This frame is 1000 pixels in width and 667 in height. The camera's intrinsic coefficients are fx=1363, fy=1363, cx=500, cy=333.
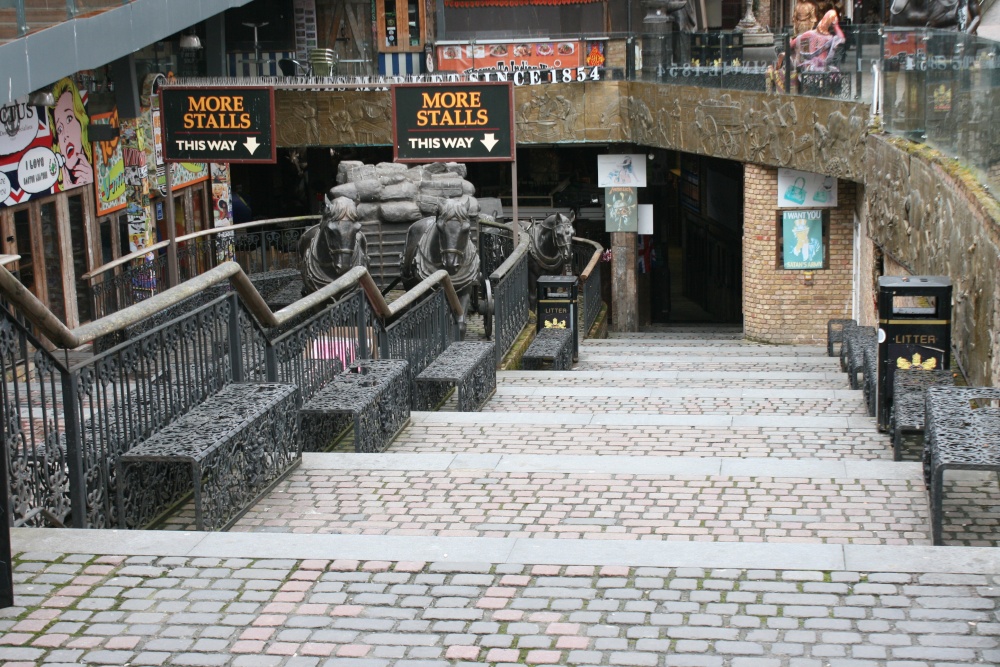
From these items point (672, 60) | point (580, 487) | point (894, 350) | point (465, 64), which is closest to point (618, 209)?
point (672, 60)

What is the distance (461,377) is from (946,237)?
449cm

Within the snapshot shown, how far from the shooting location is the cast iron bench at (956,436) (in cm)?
611

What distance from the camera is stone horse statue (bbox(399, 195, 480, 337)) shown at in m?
15.2

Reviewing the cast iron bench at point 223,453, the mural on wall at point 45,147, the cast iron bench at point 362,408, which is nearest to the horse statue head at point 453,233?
the mural on wall at point 45,147

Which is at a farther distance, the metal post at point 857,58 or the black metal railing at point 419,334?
the metal post at point 857,58

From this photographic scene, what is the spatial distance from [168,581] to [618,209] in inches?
739

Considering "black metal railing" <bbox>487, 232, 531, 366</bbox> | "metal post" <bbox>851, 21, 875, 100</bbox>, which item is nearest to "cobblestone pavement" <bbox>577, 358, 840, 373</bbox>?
"black metal railing" <bbox>487, 232, 531, 366</bbox>

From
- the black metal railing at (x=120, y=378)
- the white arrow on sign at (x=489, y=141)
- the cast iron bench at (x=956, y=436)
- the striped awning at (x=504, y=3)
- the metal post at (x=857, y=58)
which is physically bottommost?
the cast iron bench at (x=956, y=436)

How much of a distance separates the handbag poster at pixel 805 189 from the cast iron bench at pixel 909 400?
10.9m

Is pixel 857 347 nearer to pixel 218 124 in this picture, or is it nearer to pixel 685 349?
pixel 685 349

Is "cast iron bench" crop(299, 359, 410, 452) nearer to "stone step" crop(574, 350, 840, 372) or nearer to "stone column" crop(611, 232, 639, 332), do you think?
"stone step" crop(574, 350, 840, 372)

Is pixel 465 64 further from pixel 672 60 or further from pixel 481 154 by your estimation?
pixel 481 154

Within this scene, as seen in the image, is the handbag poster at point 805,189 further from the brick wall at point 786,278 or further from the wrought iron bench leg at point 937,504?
the wrought iron bench leg at point 937,504

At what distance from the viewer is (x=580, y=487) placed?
7.23 m
